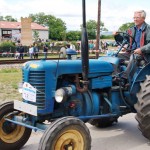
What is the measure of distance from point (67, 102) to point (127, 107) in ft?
4.27

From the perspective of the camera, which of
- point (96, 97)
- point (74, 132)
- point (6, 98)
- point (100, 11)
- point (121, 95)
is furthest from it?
point (100, 11)

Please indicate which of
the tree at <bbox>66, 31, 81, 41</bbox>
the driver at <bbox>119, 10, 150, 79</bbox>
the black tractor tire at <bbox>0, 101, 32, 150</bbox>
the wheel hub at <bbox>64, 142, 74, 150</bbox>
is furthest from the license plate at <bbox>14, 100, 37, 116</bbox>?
the tree at <bbox>66, 31, 81, 41</bbox>

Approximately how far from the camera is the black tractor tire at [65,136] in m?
4.34

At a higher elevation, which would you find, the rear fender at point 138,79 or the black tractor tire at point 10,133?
the rear fender at point 138,79

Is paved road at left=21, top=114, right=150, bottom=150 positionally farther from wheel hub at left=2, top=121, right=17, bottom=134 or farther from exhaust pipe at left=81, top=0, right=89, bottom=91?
exhaust pipe at left=81, top=0, right=89, bottom=91

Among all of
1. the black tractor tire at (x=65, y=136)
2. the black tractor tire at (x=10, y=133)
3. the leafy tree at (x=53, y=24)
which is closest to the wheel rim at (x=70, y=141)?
the black tractor tire at (x=65, y=136)

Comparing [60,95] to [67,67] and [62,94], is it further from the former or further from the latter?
[67,67]

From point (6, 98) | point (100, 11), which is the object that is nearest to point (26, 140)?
point (6, 98)

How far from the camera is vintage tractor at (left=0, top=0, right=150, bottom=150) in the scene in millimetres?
4652

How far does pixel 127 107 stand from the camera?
606 cm

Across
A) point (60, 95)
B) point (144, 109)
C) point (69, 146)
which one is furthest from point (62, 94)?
point (144, 109)

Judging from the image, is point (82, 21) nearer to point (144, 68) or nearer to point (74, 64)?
point (74, 64)

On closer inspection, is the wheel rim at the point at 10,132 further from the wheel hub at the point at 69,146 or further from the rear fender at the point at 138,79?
the rear fender at the point at 138,79

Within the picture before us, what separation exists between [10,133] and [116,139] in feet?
5.96
